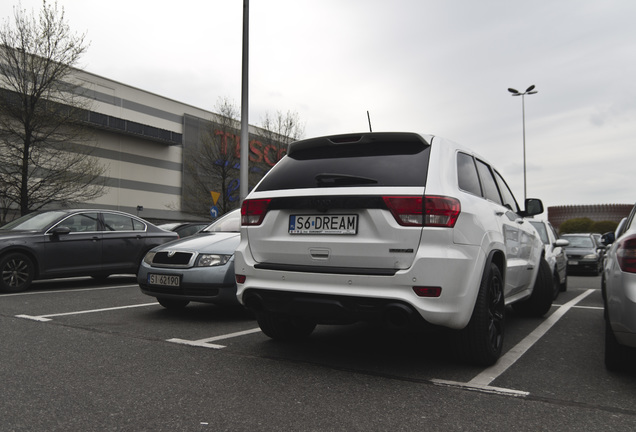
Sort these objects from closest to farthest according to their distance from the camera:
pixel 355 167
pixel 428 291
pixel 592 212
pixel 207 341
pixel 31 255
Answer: pixel 428 291 < pixel 355 167 < pixel 207 341 < pixel 31 255 < pixel 592 212

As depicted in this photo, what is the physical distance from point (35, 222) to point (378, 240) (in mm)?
7892

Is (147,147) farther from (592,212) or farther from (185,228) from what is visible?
(592,212)

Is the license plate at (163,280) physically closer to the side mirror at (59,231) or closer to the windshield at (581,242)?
the side mirror at (59,231)

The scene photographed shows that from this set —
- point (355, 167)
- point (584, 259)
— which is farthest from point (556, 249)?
point (584, 259)

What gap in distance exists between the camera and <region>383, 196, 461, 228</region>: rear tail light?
351 centimetres

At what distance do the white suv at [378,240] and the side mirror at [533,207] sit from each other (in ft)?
6.21

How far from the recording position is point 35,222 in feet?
30.6

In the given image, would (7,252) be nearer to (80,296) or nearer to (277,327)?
(80,296)

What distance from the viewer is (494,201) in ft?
15.9

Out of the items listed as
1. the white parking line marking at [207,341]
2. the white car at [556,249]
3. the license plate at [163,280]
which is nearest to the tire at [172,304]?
the license plate at [163,280]

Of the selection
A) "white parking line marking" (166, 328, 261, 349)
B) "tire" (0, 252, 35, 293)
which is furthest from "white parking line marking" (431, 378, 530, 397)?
"tire" (0, 252, 35, 293)

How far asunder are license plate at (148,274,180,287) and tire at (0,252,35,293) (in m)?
3.68

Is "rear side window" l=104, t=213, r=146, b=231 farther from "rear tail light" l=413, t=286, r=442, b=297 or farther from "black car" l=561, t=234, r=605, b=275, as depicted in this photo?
"black car" l=561, t=234, r=605, b=275

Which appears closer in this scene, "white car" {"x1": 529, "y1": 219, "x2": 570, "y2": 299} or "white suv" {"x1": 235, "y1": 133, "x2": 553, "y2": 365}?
"white suv" {"x1": 235, "y1": 133, "x2": 553, "y2": 365}
